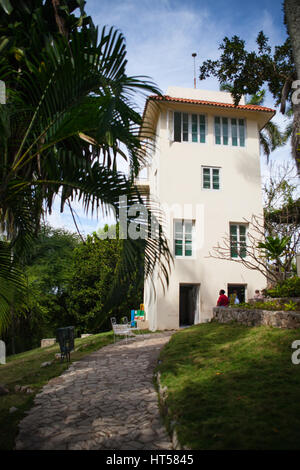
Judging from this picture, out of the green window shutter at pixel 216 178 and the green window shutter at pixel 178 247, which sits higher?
the green window shutter at pixel 216 178

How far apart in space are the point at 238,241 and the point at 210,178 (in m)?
3.39

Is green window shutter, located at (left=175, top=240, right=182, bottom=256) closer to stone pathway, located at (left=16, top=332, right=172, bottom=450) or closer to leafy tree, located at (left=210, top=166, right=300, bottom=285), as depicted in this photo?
leafy tree, located at (left=210, top=166, right=300, bottom=285)

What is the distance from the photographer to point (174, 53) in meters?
7.27

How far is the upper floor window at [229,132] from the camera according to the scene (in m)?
18.0

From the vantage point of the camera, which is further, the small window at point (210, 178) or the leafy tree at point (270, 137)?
the leafy tree at point (270, 137)

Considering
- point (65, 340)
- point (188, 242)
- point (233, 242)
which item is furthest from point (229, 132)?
point (65, 340)

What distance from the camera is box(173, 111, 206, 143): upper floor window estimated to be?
1758 cm

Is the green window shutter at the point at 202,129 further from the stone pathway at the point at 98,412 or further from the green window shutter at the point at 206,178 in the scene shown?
the stone pathway at the point at 98,412

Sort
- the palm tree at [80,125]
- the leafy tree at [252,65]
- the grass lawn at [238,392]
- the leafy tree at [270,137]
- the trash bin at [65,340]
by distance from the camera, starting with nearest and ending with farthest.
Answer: the grass lawn at [238,392] < the palm tree at [80,125] < the trash bin at [65,340] < the leafy tree at [252,65] < the leafy tree at [270,137]

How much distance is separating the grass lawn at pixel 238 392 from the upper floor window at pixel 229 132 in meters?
12.0

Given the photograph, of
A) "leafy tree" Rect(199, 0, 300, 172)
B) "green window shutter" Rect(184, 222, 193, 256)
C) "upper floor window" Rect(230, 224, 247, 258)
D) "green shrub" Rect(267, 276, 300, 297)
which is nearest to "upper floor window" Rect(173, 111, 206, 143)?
"green window shutter" Rect(184, 222, 193, 256)

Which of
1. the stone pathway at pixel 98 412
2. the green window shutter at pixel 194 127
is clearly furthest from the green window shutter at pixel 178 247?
the stone pathway at pixel 98 412

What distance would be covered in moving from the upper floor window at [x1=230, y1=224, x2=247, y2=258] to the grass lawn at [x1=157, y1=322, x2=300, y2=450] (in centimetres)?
878
